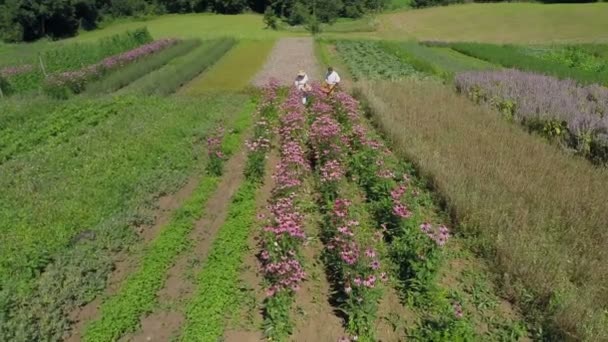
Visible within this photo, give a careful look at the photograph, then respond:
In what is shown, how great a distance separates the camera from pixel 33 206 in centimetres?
910

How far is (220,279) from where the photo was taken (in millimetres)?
6699

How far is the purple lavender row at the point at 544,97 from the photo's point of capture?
11.8m

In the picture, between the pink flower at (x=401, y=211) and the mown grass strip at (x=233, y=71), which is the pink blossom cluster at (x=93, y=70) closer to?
the mown grass strip at (x=233, y=71)

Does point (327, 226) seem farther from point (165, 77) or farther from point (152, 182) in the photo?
point (165, 77)

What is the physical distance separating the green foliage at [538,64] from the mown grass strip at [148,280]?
1697 cm

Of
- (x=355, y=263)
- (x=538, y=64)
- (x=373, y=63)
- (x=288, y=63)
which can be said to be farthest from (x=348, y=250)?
(x=288, y=63)

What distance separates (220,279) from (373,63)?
24.6 m

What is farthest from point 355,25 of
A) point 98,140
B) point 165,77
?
point 98,140

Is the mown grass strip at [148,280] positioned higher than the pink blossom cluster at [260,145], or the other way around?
the pink blossom cluster at [260,145]

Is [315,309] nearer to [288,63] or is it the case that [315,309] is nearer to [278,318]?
[278,318]

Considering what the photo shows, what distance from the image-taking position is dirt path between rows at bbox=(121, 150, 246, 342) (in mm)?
5941

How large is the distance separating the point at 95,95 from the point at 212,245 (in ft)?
51.0

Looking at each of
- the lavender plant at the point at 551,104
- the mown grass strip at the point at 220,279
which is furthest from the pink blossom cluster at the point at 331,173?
the lavender plant at the point at 551,104

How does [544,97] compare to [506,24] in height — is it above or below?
below
